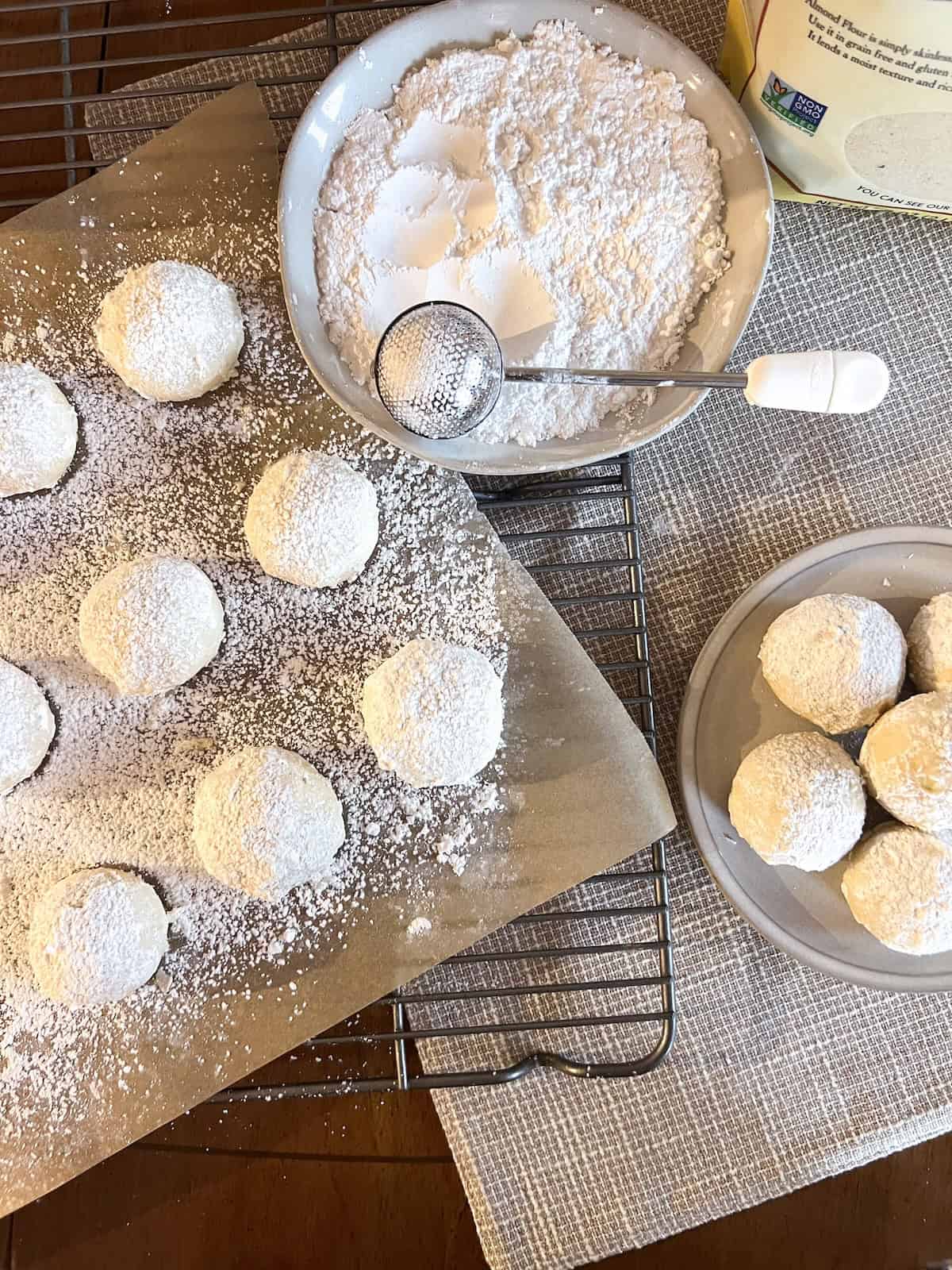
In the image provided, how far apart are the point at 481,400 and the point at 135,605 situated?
0.36 meters

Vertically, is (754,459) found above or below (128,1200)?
above

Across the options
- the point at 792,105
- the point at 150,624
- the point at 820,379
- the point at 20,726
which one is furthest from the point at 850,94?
the point at 20,726

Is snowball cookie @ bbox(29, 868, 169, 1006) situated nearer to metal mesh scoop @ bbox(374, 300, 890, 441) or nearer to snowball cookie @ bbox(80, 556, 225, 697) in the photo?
snowball cookie @ bbox(80, 556, 225, 697)

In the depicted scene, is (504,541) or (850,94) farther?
(504,541)

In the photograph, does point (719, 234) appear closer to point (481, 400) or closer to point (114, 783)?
point (481, 400)

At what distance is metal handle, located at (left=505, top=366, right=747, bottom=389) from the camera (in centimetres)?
80

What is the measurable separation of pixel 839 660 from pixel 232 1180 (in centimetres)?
80

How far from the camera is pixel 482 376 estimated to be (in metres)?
0.81

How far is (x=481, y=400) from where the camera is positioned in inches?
32.3

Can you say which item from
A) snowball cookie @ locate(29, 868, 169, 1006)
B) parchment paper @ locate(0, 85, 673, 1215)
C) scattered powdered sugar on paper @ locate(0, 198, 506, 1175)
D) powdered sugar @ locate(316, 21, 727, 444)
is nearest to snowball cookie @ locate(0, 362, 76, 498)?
scattered powdered sugar on paper @ locate(0, 198, 506, 1175)

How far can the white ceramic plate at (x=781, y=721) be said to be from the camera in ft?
2.85

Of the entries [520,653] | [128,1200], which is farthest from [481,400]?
[128,1200]

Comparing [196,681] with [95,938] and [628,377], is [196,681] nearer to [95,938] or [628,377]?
[95,938]

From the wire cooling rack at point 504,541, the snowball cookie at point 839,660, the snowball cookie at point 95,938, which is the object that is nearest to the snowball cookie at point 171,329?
the wire cooling rack at point 504,541
